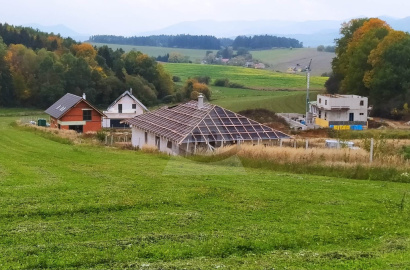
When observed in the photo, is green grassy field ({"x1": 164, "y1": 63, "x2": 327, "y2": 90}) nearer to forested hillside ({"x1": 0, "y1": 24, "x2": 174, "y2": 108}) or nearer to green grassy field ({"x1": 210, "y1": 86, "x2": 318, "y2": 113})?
green grassy field ({"x1": 210, "y1": 86, "x2": 318, "y2": 113})

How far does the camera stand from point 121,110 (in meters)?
70.9

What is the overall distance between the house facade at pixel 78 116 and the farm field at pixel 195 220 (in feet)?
122

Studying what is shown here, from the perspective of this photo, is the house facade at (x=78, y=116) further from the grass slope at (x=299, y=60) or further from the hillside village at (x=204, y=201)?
the grass slope at (x=299, y=60)

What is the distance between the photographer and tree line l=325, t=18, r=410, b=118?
71250 mm

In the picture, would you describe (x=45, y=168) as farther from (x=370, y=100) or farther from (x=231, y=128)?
(x=370, y=100)

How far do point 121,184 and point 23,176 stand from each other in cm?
330

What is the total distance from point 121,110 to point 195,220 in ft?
194

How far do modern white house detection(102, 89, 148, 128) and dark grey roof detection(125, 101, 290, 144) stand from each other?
3231cm

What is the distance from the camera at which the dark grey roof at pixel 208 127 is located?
33062mm

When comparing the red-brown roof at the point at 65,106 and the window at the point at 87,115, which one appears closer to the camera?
the red-brown roof at the point at 65,106

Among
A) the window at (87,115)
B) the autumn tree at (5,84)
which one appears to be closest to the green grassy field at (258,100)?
the window at (87,115)

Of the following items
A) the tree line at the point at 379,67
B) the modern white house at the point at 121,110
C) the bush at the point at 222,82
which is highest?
the tree line at the point at 379,67

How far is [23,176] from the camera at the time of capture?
57.8 feet

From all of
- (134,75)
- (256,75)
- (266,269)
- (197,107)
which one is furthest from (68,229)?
(256,75)
